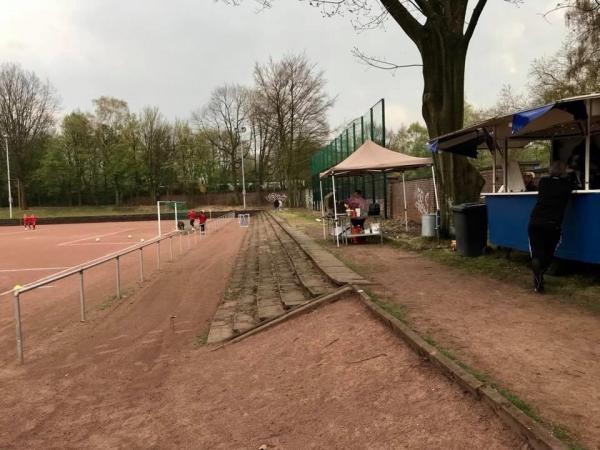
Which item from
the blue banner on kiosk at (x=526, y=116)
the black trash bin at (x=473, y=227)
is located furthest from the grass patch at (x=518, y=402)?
the black trash bin at (x=473, y=227)

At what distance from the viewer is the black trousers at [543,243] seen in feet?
23.4

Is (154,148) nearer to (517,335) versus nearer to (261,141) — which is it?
(261,141)

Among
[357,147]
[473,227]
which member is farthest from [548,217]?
[357,147]

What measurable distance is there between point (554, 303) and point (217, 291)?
22.0 ft

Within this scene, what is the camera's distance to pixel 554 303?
6.58 m

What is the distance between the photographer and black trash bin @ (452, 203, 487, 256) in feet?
34.6

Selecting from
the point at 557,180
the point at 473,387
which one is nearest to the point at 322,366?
the point at 473,387

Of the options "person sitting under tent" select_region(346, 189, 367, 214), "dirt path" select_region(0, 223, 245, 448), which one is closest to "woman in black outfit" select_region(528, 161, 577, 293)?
A: "dirt path" select_region(0, 223, 245, 448)

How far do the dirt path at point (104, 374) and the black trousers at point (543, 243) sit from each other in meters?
4.81

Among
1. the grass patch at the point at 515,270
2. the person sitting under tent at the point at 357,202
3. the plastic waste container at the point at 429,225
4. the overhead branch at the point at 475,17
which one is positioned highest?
the overhead branch at the point at 475,17

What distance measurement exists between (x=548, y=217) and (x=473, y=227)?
135 inches

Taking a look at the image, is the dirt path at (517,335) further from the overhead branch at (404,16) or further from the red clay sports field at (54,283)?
the overhead branch at (404,16)

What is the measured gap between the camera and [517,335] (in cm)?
523

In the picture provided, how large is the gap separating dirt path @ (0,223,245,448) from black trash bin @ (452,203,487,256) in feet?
16.6
